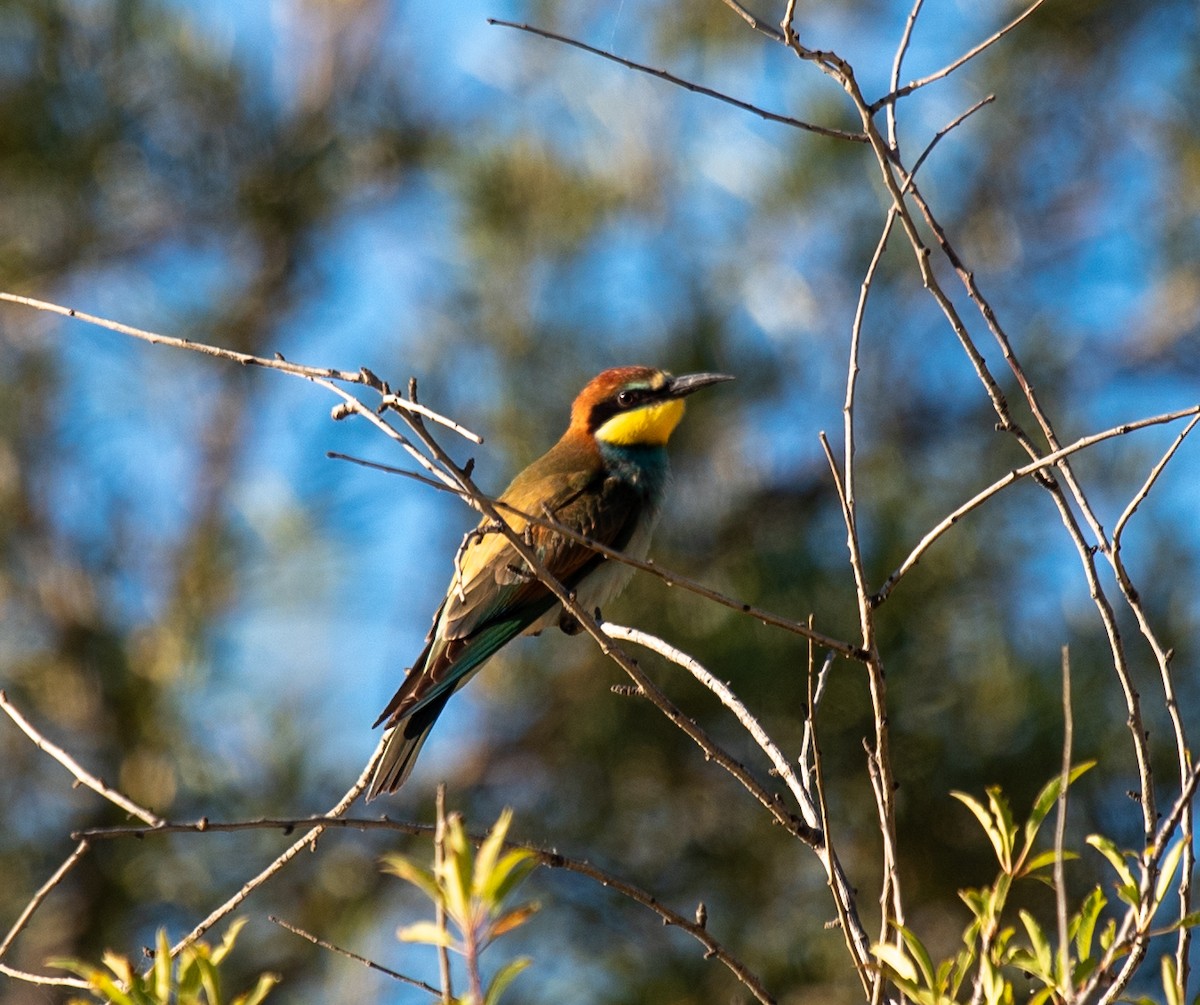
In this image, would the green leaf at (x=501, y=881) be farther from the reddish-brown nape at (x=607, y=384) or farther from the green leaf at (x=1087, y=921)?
the reddish-brown nape at (x=607, y=384)

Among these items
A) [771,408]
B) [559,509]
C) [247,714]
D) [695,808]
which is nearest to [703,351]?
[771,408]

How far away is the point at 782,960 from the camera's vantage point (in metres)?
3.41

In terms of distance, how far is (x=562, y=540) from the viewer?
3.05 m

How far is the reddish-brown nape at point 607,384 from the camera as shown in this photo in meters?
3.46

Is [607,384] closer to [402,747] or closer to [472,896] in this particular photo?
[402,747]

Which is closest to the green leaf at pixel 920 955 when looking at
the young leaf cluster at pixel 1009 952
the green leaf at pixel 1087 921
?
the young leaf cluster at pixel 1009 952

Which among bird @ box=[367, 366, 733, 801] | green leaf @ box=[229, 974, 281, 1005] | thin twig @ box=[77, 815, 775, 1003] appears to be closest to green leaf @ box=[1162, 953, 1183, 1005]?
thin twig @ box=[77, 815, 775, 1003]

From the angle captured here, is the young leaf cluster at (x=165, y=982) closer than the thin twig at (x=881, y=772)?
Yes

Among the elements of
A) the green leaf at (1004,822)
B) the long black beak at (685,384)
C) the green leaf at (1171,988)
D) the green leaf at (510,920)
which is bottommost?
the green leaf at (1171,988)

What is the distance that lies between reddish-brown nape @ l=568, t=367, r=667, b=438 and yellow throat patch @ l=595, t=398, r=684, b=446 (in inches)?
2.2

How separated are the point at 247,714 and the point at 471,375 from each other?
99cm

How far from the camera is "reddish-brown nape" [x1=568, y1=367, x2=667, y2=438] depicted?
346 centimetres

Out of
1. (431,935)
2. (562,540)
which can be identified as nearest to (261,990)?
(431,935)

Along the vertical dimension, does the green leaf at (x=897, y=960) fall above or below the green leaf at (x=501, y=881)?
below
